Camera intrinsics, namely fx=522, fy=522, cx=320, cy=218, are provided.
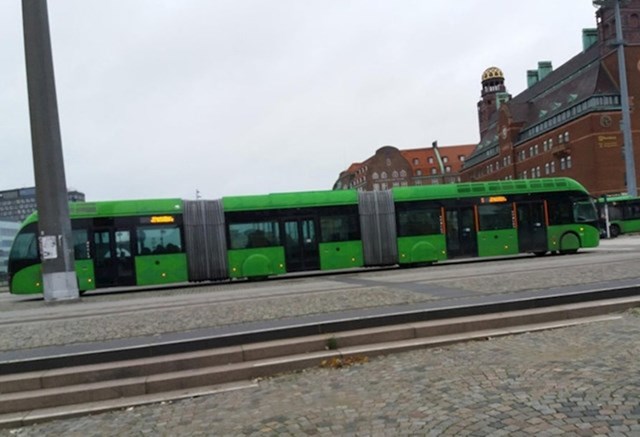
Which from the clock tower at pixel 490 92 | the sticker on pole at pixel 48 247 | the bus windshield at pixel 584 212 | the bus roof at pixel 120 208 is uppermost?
the clock tower at pixel 490 92

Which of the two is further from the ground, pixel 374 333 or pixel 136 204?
pixel 136 204

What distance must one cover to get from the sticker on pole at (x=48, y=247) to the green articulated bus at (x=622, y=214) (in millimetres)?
34952

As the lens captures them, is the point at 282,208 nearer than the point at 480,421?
No

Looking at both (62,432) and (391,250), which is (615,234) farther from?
(62,432)

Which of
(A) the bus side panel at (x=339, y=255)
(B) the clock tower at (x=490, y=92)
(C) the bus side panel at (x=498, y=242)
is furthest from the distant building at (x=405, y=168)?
(A) the bus side panel at (x=339, y=255)

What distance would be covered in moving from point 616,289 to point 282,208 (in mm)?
12955

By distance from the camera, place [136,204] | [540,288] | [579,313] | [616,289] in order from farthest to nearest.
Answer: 1. [136,204]
2. [540,288]
3. [616,289]
4. [579,313]

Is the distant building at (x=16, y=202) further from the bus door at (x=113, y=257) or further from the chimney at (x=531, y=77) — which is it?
Result: the chimney at (x=531, y=77)

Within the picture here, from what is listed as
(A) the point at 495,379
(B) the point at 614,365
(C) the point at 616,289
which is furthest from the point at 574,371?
(C) the point at 616,289

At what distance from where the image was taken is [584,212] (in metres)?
22.0

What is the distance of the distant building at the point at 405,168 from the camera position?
12075cm

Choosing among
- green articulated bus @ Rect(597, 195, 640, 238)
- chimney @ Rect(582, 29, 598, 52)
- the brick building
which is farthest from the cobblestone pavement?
chimney @ Rect(582, 29, 598, 52)

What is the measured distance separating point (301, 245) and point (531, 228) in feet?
31.6

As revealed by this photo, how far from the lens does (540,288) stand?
9.65 m
